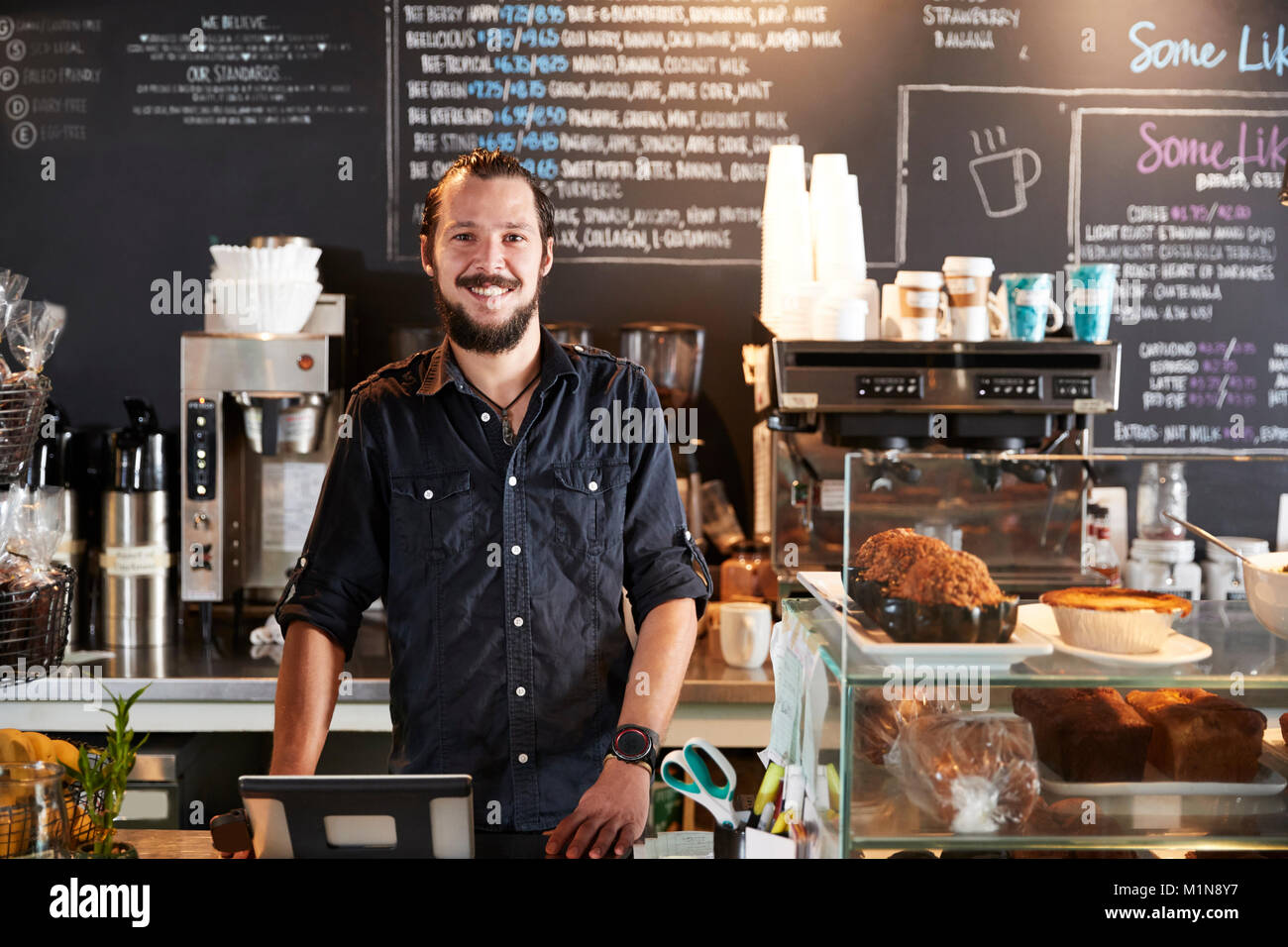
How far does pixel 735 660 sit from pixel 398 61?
193cm

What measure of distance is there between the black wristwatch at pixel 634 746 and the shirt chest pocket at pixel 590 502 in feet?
1.15

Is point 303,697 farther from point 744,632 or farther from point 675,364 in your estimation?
point 675,364

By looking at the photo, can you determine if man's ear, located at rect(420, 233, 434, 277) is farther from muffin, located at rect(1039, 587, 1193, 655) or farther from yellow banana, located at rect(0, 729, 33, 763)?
muffin, located at rect(1039, 587, 1193, 655)

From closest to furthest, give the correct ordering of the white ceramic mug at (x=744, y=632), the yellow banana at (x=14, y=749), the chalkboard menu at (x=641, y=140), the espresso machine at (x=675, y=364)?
the yellow banana at (x=14, y=749)
the white ceramic mug at (x=744, y=632)
the espresso machine at (x=675, y=364)
the chalkboard menu at (x=641, y=140)

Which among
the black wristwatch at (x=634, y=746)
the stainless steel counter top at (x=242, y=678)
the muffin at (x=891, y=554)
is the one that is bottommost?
the stainless steel counter top at (x=242, y=678)

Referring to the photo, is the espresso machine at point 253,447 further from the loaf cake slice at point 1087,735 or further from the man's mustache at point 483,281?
the loaf cake slice at point 1087,735

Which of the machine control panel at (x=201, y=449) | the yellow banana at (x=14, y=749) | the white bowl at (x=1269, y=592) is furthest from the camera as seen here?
the machine control panel at (x=201, y=449)

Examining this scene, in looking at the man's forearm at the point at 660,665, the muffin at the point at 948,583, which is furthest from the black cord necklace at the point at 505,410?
the muffin at the point at 948,583

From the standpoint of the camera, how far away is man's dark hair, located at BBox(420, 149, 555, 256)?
1.89 m

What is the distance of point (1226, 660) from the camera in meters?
1.22

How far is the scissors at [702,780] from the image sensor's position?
136 cm

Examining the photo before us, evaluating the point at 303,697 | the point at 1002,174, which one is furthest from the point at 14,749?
the point at 1002,174

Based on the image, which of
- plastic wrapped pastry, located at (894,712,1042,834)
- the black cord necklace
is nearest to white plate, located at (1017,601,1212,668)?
plastic wrapped pastry, located at (894,712,1042,834)

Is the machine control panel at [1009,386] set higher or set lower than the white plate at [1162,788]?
higher
